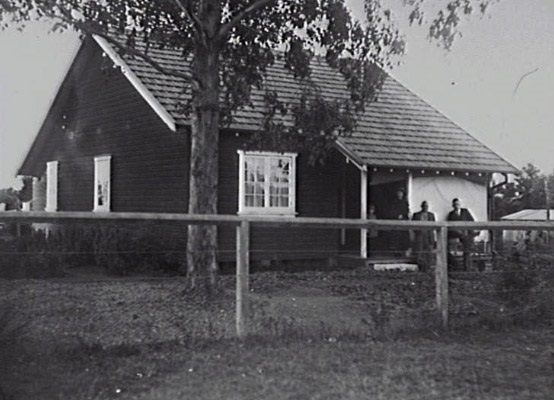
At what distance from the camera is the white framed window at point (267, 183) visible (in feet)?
52.6

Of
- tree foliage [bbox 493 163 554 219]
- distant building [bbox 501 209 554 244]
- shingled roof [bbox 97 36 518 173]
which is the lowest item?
distant building [bbox 501 209 554 244]

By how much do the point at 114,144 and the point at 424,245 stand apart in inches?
345

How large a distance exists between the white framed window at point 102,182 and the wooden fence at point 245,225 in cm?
1129

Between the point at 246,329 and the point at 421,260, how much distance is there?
3.66 metres

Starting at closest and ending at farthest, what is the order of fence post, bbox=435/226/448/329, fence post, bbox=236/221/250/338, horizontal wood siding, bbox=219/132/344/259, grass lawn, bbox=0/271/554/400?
grass lawn, bbox=0/271/554/400 < fence post, bbox=236/221/250/338 < fence post, bbox=435/226/448/329 < horizontal wood siding, bbox=219/132/344/259

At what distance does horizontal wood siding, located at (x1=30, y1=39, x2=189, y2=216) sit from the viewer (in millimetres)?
15961

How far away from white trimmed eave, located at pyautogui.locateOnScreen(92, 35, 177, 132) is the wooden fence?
818 centimetres

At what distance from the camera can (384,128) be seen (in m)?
17.4

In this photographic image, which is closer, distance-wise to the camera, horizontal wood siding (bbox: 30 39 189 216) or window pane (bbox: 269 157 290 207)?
horizontal wood siding (bbox: 30 39 189 216)

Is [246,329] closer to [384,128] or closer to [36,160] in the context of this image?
[384,128]

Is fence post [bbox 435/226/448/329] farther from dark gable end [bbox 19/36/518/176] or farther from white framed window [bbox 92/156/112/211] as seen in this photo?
white framed window [bbox 92/156/112/211]

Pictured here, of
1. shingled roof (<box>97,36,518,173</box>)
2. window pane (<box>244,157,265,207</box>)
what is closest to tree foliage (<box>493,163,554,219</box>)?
shingled roof (<box>97,36,518,173</box>)

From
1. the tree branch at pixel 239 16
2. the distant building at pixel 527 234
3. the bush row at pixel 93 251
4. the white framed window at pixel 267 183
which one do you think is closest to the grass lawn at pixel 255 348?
the bush row at pixel 93 251

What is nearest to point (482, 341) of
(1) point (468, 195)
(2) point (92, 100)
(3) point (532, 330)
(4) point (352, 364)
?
(3) point (532, 330)
